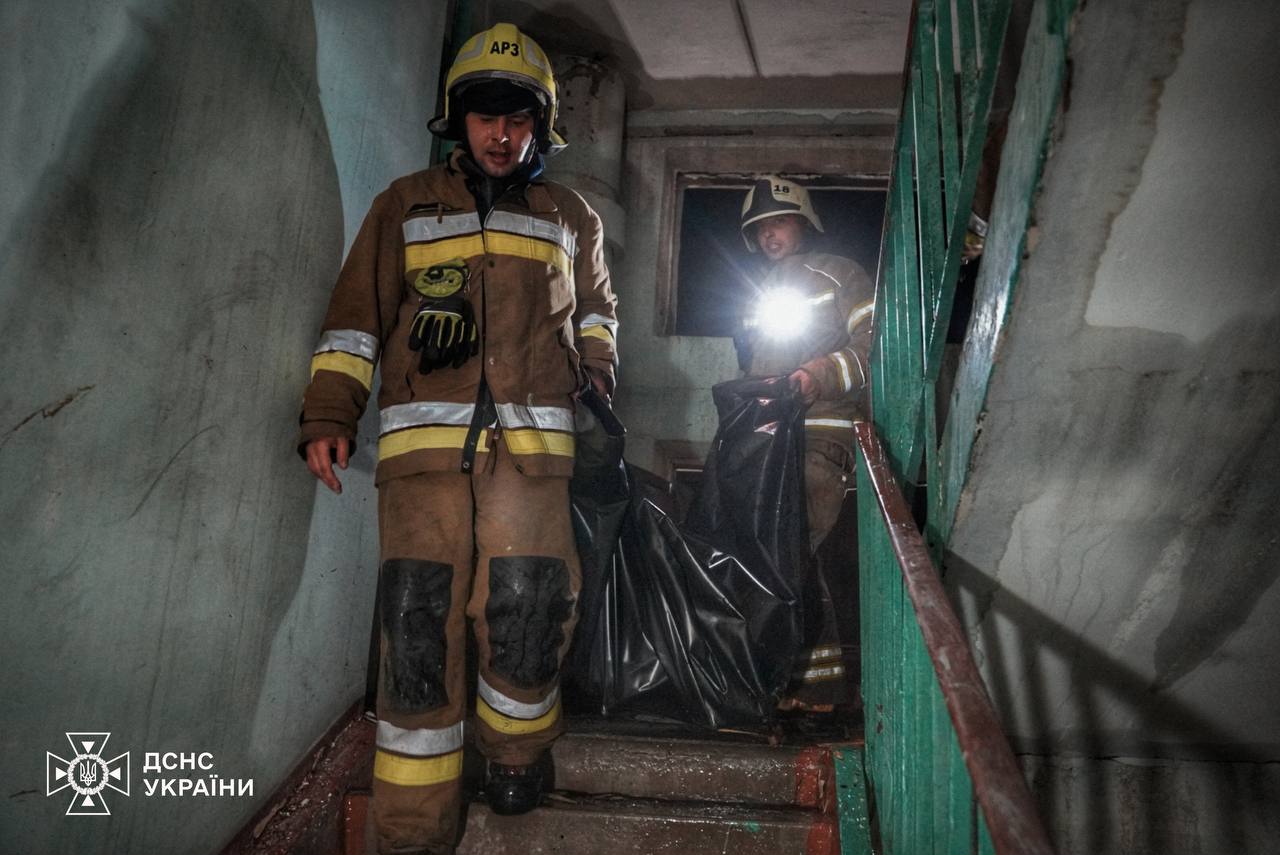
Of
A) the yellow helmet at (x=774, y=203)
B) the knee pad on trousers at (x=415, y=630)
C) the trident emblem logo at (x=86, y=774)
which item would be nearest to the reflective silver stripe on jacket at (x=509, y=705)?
the knee pad on trousers at (x=415, y=630)

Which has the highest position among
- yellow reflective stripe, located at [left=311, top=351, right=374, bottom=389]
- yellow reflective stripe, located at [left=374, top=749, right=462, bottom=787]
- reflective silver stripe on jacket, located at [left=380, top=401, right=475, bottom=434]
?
yellow reflective stripe, located at [left=311, top=351, right=374, bottom=389]

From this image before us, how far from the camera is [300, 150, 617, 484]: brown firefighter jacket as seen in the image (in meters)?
2.01

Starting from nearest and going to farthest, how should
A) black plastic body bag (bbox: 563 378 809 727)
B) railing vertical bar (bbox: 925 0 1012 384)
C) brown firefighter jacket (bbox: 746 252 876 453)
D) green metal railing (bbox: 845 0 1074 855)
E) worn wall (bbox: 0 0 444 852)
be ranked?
1. green metal railing (bbox: 845 0 1074 855)
2. worn wall (bbox: 0 0 444 852)
3. railing vertical bar (bbox: 925 0 1012 384)
4. black plastic body bag (bbox: 563 378 809 727)
5. brown firefighter jacket (bbox: 746 252 876 453)

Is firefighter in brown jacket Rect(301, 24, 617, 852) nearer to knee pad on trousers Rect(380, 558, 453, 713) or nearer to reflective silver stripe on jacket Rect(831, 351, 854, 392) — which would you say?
knee pad on trousers Rect(380, 558, 453, 713)

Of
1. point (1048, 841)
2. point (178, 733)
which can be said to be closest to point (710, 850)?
point (178, 733)

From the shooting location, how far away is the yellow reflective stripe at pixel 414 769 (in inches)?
73.7

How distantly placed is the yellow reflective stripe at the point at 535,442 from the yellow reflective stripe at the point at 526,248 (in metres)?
0.50

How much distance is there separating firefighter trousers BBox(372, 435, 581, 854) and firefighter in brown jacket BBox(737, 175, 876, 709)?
0.94 metres

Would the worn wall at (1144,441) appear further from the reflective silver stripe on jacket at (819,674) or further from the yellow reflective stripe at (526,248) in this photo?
the yellow reflective stripe at (526,248)

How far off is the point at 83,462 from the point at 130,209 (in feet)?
1.59

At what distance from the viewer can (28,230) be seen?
1.26 m

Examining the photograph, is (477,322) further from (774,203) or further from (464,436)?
(774,203)

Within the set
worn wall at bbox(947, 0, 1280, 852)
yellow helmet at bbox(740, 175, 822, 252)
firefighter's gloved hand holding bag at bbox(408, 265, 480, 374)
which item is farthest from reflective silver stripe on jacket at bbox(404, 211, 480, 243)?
yellow helmet at bbox(740, 175, 822, 252)

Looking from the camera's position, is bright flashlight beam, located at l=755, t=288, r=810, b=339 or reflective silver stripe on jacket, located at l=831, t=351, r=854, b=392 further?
bright flashlight beam, located at l=755, t=288, r=810, b=339
